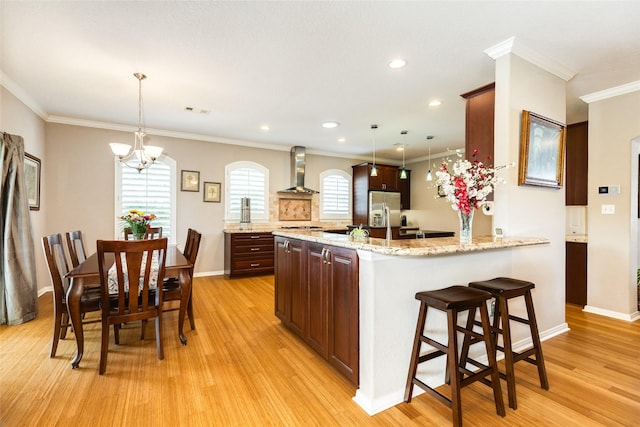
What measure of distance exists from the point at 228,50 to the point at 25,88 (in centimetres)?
265

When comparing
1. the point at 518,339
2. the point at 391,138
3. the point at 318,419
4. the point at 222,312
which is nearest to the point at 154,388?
the point at 318,419

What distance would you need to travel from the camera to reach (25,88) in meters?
3.28

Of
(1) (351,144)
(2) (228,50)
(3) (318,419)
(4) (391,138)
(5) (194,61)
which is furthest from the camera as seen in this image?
(1) (351,144)

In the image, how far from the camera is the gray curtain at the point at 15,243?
2.97 metres

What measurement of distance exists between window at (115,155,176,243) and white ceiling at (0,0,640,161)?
1025mm

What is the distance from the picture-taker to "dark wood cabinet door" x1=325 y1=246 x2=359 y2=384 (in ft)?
6.12

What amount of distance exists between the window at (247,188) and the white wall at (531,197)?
431cm

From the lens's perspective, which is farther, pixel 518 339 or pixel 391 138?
pixel 391 138

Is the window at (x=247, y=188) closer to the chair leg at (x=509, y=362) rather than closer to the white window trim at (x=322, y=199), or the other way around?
the white window trim at (x=322, y=199)

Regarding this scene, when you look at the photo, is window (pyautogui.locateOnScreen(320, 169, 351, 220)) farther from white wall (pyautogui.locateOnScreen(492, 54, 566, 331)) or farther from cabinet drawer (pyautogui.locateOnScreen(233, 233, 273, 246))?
white wall (pyautogui.locateOnScreen(492, 54, 566, 331))

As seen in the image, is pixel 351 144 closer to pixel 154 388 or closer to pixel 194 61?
pixel 194 61

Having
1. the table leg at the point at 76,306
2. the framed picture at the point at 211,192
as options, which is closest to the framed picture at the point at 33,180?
the framed picture at the point at 211,192

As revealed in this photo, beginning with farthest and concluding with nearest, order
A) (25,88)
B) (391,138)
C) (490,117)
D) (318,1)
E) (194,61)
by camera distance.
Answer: (391,138)
(25,88)
(490,117)
(194,61)
(318,1)

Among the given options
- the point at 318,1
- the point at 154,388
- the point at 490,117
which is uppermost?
the point at 318,1
